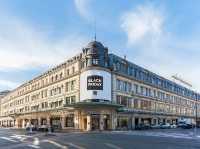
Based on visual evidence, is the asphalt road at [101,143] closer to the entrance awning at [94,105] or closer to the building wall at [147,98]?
the entrance awning at [94,105]

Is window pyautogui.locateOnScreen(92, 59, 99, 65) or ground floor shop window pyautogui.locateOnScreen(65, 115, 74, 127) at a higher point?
window pyautogui.locateOnScreen(92, 59, 99, 65)

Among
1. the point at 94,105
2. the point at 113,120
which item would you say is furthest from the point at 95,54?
the point at 113,120

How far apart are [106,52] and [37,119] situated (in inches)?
1382

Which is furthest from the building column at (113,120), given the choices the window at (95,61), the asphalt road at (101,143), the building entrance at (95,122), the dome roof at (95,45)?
the asphalt road at (101,143)

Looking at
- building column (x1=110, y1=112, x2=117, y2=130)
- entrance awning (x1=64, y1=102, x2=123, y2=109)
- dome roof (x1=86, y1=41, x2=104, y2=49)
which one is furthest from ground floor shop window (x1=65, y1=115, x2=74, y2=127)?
dome roof (x1=86, y1=41, x2=104, y2=49)

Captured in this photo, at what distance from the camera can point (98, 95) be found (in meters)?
68.8

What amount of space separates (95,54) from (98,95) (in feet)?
27.5

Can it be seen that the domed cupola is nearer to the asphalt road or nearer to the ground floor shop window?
the ground floor shop window

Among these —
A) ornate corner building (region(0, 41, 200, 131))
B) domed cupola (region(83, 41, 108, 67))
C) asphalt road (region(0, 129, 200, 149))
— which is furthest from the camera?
domed cupola (region(83, 41, 108, 67))

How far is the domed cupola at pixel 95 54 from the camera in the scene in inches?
2746

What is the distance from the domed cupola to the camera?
2746 inches

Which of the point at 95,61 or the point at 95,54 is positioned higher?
the point at 95,54

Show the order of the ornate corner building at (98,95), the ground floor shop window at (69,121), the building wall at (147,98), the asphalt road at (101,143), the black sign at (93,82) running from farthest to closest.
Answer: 1. the building wall at (147,98)
2. the ground floor shop window at (69,121)
3. the ornate corner building at (98,95)
4. the black sign at (93,82)
5. the asphalt road at (101,143)

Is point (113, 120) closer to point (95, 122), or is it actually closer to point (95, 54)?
point (95, 122)
